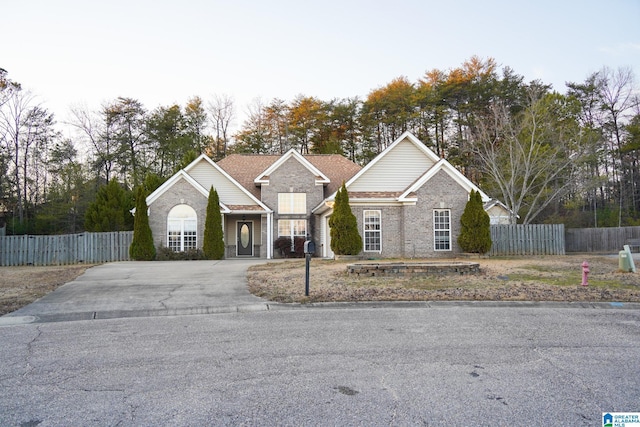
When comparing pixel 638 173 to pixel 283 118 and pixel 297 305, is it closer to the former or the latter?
pixel 283 118

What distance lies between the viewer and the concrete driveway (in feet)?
30.4

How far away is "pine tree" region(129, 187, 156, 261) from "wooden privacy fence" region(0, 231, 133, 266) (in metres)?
0.90

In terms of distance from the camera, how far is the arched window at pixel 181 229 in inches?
980

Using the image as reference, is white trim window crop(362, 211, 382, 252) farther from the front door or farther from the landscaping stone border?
the landscaping stone border

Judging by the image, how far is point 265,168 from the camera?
101 feet

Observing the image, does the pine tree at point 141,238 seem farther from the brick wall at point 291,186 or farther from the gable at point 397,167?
the gable at point 397,167

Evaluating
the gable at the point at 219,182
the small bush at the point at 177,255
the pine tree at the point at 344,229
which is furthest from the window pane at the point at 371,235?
the small bush at the point at 177,255

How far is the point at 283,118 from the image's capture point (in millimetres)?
45375

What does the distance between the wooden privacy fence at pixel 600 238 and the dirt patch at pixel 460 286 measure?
753 inches

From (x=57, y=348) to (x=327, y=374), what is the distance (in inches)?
157

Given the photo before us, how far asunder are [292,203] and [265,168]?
4.99 meters

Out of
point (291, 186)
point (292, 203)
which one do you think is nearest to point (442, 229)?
point (292, 203)

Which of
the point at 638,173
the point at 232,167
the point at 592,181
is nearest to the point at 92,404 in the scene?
the point at 232,167

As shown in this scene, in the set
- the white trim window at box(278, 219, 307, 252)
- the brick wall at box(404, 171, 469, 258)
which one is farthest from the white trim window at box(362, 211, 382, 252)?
the white trim window at box(278, 219, 307, 252)
